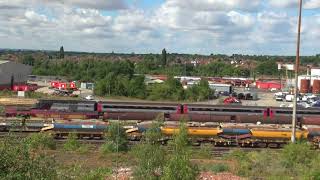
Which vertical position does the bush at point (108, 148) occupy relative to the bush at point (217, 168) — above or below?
below

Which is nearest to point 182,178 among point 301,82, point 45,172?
point 45,172

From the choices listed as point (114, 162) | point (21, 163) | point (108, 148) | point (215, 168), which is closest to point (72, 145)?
point (108, 148)

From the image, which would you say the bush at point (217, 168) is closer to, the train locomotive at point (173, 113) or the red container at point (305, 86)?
the train locomotive at point (173, 113)

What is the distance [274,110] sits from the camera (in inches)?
2291

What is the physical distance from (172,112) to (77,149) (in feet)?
73.3

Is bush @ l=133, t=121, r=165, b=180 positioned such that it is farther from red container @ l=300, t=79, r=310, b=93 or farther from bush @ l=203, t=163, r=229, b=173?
red container @ l=300, t=79, r=310, b=93

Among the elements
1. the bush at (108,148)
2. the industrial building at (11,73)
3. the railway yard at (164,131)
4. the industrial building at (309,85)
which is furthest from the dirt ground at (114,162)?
the industrial building at (309,85)

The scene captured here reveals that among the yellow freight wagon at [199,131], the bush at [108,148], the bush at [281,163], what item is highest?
the yellow freight wagon at [199,131]

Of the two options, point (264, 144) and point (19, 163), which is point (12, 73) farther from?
point (19, 163)

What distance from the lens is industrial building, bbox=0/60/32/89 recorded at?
105 meters

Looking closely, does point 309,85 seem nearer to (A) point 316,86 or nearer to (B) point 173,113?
(A) point 316,86

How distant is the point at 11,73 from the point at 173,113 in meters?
63.8

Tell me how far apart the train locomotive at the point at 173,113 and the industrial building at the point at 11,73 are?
165 feet

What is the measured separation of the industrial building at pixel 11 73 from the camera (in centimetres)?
10525
